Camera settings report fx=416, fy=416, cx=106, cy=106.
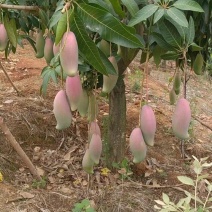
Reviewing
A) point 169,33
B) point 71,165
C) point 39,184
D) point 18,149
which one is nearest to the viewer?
point 169,33

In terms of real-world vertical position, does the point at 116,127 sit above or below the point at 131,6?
below

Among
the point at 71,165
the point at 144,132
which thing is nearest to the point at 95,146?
the point at 144,132

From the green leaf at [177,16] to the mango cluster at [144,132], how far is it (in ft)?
0.58

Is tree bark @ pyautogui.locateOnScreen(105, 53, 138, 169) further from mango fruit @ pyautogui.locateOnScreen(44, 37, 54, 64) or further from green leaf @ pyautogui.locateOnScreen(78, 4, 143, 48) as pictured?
green leaf @ pyautogui.locateOnScreen(78, 4, 143, 48)

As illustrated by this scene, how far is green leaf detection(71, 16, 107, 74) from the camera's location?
74 centimetres

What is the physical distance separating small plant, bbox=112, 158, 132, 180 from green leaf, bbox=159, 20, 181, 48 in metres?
1.07

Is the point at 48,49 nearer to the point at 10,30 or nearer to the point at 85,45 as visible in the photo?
the point at 10,30

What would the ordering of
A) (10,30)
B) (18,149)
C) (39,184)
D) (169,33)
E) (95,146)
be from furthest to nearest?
1. (39,184)
2. (18,149)
3. (10,30)
4. (95,146)
5. (169,33)

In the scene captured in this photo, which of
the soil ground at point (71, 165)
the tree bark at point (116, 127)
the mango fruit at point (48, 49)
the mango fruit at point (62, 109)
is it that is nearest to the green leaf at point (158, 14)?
the mango fruit at point (62, 109)

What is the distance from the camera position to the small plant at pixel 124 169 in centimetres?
188

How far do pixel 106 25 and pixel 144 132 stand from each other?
8.8 inches

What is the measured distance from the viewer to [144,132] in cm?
83

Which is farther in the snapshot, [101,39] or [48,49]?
[48,49]

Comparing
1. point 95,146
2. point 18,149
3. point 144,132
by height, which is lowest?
point 18,149
